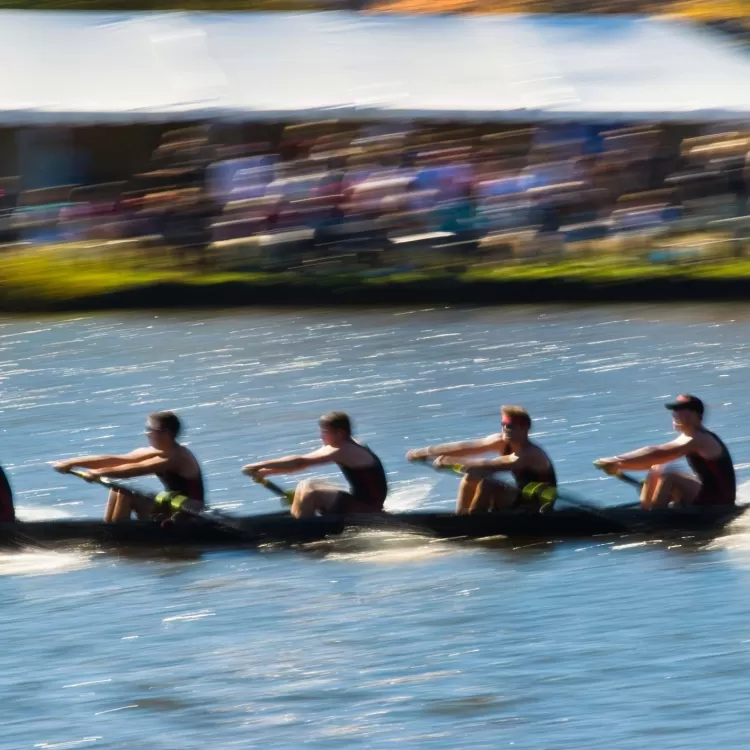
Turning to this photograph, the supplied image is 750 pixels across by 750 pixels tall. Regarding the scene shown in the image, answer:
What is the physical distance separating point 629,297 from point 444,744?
13948 millimetres

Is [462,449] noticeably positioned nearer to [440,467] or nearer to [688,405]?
[440,467]

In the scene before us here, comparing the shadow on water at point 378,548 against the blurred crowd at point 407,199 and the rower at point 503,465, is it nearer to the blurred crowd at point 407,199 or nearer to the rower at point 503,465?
the rower at point 503,465

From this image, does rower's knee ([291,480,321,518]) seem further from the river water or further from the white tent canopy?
the white tent canopy

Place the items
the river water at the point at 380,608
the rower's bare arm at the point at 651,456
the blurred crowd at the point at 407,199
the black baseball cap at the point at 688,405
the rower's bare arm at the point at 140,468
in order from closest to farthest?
the river water at the point at 380,608 < the black baseball cap at the point at 688,405 < the rower's bare arm at the point at 651,456 < the rower's bare arm at the point at 140,468 < the blurred crowd at the point at 407,199

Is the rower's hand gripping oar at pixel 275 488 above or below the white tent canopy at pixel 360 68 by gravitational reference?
below

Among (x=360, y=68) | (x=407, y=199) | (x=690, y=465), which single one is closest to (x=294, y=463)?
(x=690, y=465)

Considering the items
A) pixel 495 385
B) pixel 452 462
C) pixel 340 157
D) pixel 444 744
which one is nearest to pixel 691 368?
pixel 495 385

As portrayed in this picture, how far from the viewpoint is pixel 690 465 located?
575 inches

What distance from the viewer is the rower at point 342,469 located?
14664 millimetres

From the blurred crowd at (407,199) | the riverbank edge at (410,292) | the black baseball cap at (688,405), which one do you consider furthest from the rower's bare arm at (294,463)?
the riverbank edge at (410,292)

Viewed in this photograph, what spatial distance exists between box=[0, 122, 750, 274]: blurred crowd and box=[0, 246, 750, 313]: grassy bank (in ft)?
0.96

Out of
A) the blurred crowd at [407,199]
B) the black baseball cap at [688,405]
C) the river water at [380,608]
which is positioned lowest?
the river water at [380,608]

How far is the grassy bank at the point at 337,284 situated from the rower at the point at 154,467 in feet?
32.6

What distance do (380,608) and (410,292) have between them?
11402 mm
